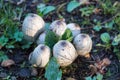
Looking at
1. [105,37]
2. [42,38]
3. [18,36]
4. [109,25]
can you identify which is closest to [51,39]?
[42,38]

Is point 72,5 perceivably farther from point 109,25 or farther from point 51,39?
point 51,39

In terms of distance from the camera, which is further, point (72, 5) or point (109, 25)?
point (72, 5)

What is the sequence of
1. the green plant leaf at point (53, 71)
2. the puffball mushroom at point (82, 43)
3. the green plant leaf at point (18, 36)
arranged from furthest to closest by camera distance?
1. the green plant leaf at point (18, 36)
2. the puffball mushroom at point (82, 43)
3. the green plant leaf at point (53, 71)

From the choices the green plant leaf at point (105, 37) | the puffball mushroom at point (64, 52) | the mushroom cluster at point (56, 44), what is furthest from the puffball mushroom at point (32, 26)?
the green plant leaf at point (105, 37)

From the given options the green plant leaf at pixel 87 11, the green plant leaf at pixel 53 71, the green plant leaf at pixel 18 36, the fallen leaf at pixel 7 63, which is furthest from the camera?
the green plant leaf at pixel 87 11

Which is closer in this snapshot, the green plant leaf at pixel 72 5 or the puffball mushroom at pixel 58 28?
the puffball mushroom at pixel 58 28

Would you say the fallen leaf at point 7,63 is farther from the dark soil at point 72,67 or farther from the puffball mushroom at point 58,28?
the puffball mushroom at point 58,28

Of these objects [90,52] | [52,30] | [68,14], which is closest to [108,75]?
[90,52]
